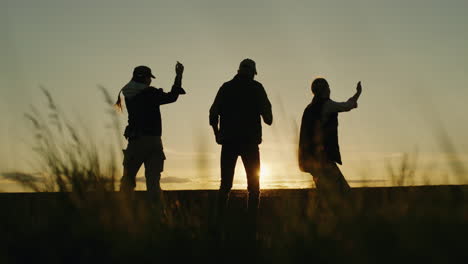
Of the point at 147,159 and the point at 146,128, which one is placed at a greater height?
the point at 146,128

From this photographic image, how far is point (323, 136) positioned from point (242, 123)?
37.1 inches

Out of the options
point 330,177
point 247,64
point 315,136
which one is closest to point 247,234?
point 330,177

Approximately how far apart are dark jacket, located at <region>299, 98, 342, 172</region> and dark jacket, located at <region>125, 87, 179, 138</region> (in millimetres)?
1496

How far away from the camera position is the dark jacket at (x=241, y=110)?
7.89 m

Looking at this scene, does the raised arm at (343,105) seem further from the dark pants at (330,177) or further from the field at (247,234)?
the field at (247,234)

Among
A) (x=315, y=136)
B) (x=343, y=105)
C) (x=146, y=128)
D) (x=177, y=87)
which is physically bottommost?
(x=315, y=136)

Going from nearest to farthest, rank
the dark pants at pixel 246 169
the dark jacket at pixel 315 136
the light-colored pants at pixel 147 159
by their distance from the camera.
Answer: the dark jacket at pixel 315 136, the light-colored pants at pixel 147 159, the dark pants at pixel 246 169

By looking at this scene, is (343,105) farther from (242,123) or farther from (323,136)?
(242,123)

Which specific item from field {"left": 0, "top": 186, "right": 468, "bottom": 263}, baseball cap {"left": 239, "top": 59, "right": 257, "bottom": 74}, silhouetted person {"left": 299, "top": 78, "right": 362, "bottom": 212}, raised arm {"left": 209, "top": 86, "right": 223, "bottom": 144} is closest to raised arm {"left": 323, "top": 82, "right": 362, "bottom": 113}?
silhouetted person {"left": 299, "top": 78, "right": 362, "bottom": 212}

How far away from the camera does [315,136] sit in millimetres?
7398

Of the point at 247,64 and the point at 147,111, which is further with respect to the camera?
the point at 247,64

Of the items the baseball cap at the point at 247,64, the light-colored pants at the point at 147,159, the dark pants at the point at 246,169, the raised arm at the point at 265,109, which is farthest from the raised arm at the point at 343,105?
Result: the light-colored pants at the point at 147,159

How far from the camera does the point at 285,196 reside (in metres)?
5.45

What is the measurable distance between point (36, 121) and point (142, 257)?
203 centimetres
